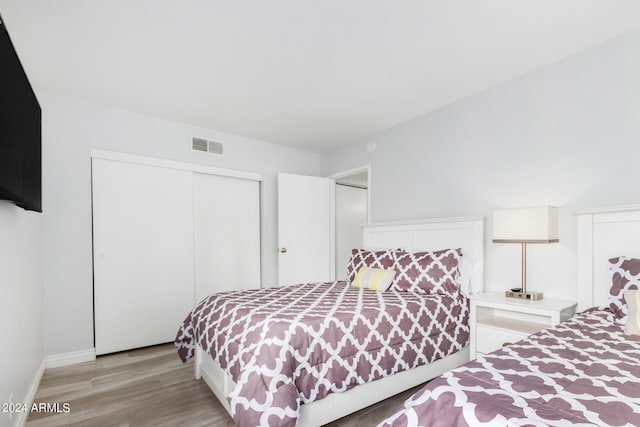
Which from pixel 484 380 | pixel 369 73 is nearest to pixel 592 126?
pixel 369 73

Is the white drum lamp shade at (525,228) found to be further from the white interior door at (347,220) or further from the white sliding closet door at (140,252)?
the white sliding closet door at (140,252)

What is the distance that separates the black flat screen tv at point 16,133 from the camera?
1.27m

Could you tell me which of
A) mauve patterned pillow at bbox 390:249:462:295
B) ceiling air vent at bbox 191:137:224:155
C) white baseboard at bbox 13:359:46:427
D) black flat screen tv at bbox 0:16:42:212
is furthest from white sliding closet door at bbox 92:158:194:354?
mauve patterned pillow at bbox 390:249:462:295

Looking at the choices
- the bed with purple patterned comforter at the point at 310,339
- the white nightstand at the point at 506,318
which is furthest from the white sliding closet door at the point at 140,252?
the white nightstand at the point at 506,318

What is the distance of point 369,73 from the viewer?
2604 mm

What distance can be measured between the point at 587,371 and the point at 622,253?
55.3 inches

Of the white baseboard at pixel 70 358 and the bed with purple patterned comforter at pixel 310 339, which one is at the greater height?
the bed with purple patterned comforter at pixel 310 339

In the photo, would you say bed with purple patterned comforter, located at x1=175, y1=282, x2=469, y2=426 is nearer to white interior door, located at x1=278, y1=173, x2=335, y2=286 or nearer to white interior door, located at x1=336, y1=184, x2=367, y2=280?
white interior door, located at x1=278, y1=173, x2=335, y2=286

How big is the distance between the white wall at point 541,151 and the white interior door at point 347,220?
5.59 ft

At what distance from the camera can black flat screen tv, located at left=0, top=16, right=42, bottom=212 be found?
4.17ft

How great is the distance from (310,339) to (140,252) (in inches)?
98.7

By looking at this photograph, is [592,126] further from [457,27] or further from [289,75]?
[289,75]

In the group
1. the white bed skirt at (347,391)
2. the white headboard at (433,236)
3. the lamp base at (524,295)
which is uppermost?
the white headboard at (433,236)

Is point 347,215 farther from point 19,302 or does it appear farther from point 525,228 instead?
point 19,302
